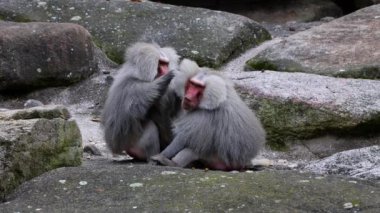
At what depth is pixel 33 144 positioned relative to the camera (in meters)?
4.66

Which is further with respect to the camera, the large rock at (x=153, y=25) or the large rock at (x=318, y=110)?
the large rock at (x=153, y=25)

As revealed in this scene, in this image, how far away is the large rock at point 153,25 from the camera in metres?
7.74

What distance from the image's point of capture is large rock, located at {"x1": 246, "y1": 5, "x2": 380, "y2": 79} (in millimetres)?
6840

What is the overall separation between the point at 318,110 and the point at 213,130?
1.24m

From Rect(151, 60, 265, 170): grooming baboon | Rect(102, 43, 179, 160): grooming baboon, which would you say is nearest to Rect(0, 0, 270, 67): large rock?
Rect(102, 43, 179, 160): grooming baboon

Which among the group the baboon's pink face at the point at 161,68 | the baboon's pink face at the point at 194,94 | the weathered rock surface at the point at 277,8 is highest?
the baboon's pink face at the point at 161,68

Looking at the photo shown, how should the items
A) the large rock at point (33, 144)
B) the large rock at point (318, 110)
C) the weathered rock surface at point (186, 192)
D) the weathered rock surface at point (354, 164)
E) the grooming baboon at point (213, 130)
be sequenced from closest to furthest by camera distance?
1. the weathered rock surface at point (186, 192)
2. the large rock at point (33, 144)
3. the weathered rock surface at point (354, 164)
4. the grooming baboon at point (213, 130)
5. the large rock at point (318, 110)

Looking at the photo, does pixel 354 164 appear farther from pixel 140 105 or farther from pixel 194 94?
pixel 140 105

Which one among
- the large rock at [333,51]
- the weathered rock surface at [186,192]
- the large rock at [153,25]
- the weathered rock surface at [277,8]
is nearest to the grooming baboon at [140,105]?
the weathered rock surface at [186,192]

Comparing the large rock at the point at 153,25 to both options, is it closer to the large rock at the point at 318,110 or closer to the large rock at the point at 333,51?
the large rock at the point at 333,51

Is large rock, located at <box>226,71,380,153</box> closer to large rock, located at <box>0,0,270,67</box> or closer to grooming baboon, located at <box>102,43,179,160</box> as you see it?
grooming baboon, located at <box>102,43,179,160</box>

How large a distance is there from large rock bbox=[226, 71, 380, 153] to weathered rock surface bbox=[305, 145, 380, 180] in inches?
31.9

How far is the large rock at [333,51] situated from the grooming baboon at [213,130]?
5.97 feet

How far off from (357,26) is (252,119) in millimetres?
2764
